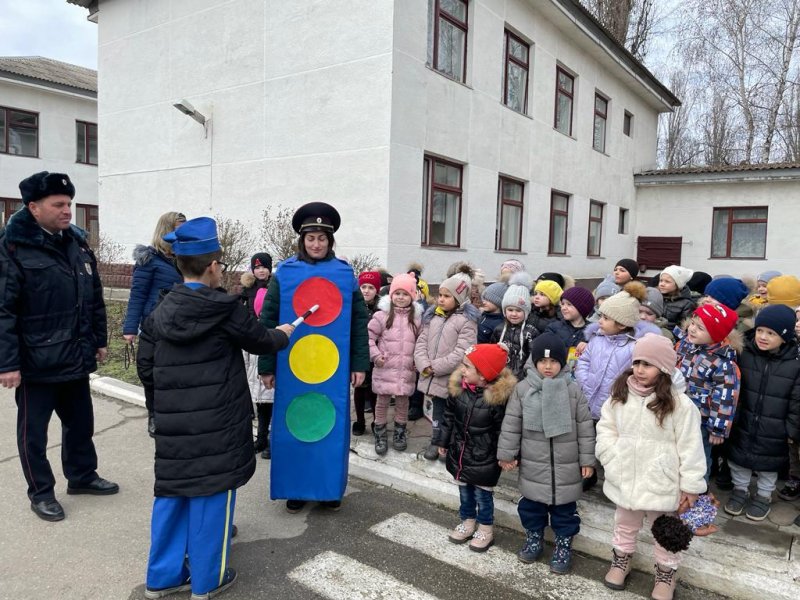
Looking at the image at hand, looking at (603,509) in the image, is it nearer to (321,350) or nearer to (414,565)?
(414,565)

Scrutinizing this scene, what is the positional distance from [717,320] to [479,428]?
1657mm

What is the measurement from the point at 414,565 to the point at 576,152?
14.7 meters

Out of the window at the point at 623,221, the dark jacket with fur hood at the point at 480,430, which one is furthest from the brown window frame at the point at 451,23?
the window at the point at 623,221

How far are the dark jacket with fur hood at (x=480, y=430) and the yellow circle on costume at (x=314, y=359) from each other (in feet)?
2.97

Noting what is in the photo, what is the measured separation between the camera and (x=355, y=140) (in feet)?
32.5

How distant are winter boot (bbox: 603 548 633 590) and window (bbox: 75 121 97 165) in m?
25.0

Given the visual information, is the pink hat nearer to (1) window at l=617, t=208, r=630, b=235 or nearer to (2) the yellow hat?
(2) the yellow hat

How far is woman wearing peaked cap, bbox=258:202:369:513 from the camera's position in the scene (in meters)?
3.85

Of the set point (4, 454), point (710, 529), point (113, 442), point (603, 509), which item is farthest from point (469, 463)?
point (4, 454)

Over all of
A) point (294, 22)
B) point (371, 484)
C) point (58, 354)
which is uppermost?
point (294, 22)

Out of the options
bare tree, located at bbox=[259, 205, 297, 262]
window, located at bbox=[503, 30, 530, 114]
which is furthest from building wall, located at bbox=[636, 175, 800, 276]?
bare tree, located at bbox=[259, 205, 297, 262]

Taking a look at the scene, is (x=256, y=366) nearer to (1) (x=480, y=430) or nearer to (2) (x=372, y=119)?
(1) (x=480, y=430)

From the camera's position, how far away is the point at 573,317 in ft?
14.4

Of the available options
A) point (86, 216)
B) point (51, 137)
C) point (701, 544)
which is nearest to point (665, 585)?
point (701, 544)
